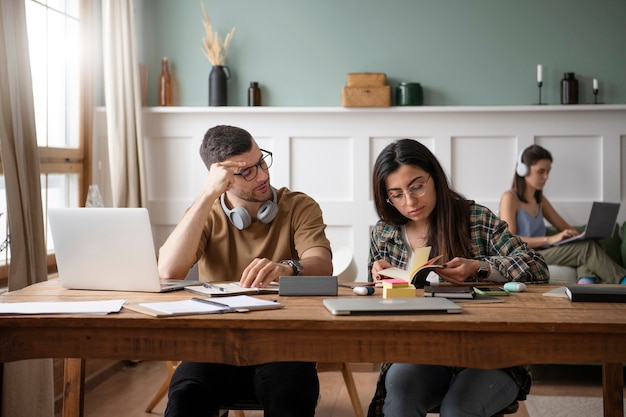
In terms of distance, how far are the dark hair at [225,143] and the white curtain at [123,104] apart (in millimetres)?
1764

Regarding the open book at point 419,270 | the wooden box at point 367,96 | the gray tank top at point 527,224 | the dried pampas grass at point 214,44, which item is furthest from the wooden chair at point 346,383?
the dried pampas grass at point 214,44

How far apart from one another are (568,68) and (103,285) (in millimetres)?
3347

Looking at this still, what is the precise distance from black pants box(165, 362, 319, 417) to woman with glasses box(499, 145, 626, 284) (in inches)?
94.1

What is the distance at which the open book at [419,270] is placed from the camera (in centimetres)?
218

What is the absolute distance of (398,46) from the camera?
4695mm

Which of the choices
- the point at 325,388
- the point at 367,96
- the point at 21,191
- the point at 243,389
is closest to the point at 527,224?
the point at 367,96

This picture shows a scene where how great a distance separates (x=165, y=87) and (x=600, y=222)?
2.64 meters

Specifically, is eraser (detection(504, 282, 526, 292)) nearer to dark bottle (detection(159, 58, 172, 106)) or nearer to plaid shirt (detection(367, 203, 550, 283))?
plaid shirt (detection(367, 203, 550, 283))

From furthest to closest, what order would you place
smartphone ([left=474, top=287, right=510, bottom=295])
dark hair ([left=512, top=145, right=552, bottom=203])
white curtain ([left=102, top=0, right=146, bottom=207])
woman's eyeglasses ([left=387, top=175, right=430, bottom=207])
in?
dark hair ([left=512, top=145, right=552, bottom=203])
white curtain ([left=102, top=0, right=146, bottom=207])
woman's eyeglasses ([left=387, top=175, right=430, bottom=207])
smartphone ([left=474, top=287, right=510, bottom=295])

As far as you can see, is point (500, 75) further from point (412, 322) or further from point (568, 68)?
point (412, 322)

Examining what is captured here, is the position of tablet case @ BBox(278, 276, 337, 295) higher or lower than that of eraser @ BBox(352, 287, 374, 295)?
higher

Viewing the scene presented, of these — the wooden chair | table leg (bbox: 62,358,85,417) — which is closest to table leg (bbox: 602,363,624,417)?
the wooden chair

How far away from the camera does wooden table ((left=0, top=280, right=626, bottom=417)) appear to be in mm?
1739

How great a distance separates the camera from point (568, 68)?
4617 mm
